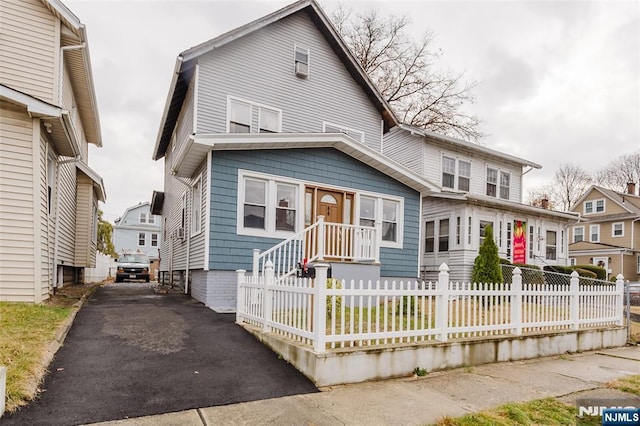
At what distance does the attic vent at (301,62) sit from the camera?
14203 millimetres

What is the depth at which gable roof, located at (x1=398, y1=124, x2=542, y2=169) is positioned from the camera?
18.3 metres

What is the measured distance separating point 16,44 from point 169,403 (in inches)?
363

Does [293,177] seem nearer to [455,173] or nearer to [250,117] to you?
[250,117]

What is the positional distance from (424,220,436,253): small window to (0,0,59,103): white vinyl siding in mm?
14997

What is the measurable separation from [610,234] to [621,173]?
17.5 meters

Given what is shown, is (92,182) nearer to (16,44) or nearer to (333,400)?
(16,44)

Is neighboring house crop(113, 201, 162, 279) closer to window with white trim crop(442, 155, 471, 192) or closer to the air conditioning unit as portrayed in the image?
window with white trim crop(442, 155, 471, 192)

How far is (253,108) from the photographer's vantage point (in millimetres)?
13188

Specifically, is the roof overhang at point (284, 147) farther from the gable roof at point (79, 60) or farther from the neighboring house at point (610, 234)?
the neighboring house at point (610, 234)

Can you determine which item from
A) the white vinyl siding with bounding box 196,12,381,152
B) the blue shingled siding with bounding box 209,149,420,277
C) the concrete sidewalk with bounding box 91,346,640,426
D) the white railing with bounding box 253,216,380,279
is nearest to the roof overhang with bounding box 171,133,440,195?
the blue shingled siding with bounding box 209,149,420,277

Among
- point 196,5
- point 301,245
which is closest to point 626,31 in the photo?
point 301,245

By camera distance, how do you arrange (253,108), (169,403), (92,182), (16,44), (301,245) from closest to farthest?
(169,403)
(16,44)
(301,245)
(253,108)
(92,182)

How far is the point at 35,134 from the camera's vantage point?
835cm

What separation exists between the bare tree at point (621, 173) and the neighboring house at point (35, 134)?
51.3 m
